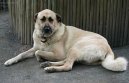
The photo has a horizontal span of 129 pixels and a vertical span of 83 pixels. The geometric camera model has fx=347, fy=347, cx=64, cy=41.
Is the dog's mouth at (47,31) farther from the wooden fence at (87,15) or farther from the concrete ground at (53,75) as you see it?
the wooden fence at (87,15)

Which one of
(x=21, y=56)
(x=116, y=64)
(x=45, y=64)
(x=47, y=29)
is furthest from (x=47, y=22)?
(x=116, y=64)

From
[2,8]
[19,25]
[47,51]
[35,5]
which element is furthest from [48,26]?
[2,8]

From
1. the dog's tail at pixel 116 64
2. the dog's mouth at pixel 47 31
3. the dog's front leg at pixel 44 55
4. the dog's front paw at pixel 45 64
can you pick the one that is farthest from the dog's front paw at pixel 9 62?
the dog's tail at pixel 116 64

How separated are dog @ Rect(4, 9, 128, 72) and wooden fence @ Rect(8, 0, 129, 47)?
530 millimetres

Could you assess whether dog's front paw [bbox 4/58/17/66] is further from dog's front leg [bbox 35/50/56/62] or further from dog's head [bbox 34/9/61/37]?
dog's head [bbox 34/9/61/37]

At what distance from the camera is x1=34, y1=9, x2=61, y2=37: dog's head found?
5.86 metres

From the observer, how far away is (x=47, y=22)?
5.86 m

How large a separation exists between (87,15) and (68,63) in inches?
57.6

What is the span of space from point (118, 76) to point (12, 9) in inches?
115

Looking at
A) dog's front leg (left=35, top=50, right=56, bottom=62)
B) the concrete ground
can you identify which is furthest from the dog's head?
the concrete ground

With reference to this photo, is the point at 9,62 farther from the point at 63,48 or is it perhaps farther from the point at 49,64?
the point at 63,48

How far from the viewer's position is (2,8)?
9.77m

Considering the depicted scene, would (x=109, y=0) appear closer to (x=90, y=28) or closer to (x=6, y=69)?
(x=90, y=28)

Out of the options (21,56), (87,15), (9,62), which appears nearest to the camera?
(9,62)
